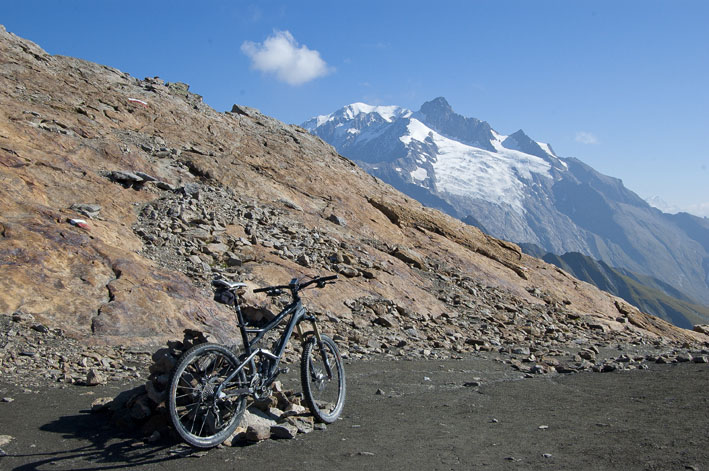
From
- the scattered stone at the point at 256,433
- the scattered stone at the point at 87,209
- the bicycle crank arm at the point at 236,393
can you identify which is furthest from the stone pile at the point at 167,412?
the scattered stone at the point at 87,209

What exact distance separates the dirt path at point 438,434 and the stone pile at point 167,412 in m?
0.18

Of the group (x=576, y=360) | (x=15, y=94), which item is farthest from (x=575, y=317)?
(x=15, y=94)

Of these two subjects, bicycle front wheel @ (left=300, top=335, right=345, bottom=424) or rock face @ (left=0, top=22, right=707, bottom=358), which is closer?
bicycle front wheel @ (left=300, top=335, right=345, bottom=424)

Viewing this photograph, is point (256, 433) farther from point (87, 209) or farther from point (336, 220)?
point (336, 220)

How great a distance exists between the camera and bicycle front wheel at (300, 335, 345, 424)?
756 centimetres

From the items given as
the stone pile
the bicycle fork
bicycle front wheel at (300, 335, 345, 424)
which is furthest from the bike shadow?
the bicycle fork

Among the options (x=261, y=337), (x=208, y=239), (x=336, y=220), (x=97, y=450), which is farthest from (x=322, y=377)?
(x=336, y=220)

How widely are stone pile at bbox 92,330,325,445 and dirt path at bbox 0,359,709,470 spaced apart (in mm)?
181

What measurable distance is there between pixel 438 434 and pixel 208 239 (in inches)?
465

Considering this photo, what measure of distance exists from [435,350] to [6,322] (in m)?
11.0

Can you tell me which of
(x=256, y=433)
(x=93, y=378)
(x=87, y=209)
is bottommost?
(x=93, y=378)

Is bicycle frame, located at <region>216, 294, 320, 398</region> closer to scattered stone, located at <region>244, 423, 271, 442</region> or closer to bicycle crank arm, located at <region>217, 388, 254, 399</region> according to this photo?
bicycle crank arm, located at <region>217, 388, 254, 399</region>

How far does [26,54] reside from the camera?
84.9 feet

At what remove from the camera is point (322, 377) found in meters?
8.05
